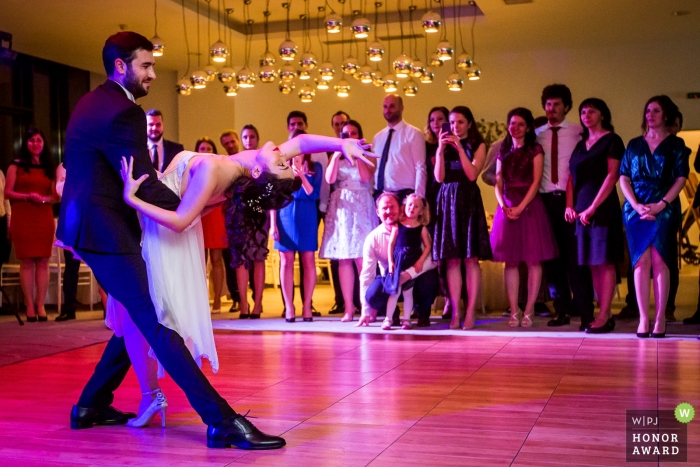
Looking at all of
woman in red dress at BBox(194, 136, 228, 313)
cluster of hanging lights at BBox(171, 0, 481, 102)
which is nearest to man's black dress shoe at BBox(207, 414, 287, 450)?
cluster of hanging lights at BBox(171, 0, 481, 102)

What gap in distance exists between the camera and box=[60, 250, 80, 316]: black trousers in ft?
25.8

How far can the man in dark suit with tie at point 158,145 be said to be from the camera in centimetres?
674

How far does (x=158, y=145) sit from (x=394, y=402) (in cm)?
379

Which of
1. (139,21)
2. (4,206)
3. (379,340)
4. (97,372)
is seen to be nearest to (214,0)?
(139,21)

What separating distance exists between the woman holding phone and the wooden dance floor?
1258 mm

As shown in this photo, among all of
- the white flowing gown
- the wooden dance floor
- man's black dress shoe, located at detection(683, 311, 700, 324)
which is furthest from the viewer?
man's black dress shoe, located at detection(683, 311, 700, 324)

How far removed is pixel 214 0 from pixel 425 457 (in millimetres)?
8062

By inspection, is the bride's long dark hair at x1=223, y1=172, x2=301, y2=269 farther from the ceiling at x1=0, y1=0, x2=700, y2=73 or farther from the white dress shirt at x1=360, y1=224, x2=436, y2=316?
the ceiling at x1=0, y1=0, x2=700, y2=73

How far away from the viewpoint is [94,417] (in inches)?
136

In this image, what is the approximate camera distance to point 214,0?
9.97 m

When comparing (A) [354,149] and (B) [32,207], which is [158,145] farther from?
(A) [354,149]

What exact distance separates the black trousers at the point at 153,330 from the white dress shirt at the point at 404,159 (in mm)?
3807

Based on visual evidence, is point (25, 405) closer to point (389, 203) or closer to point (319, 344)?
point (319, 344)

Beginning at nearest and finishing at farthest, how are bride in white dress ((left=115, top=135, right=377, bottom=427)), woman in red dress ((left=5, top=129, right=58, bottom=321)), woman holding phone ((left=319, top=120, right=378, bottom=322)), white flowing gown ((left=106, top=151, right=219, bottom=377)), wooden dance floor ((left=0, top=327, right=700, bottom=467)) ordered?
wooden dance floor ((left=0, top=327, right=700, bottom=467)) < bride in white dress ((left=115, top=135, right=377, bottom=427)) < white flowing gown ((left=106, top=151, right=219, bottom=377)) < woman holding phone ((left=319, top=120, right=378, bottom=322)) < woman in red dress ((left=5, top=129, right=58, bottom=321))
